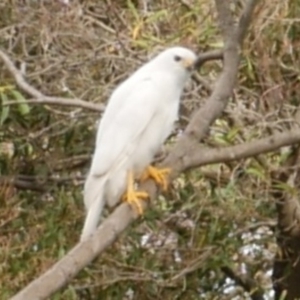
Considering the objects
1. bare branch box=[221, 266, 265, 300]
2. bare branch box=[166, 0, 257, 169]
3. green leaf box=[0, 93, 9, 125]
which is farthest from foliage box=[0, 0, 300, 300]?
bare branch box=[166, 0, 257, 169]

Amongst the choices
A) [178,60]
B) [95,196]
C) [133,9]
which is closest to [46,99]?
[95,196]

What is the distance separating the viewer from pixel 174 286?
2.77m

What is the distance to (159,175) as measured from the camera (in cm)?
212

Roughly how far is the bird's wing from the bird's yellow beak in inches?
3.0

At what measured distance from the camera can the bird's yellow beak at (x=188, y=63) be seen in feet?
7.45

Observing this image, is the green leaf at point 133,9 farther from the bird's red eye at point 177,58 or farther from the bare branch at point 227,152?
the bare branch at point 227,152

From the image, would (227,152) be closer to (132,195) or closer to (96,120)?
(132,195)

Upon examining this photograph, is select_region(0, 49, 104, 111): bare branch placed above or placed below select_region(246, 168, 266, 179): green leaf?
above

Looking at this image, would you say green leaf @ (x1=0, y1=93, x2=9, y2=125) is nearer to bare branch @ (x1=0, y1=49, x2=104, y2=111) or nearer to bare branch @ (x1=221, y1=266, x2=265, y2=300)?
bare branch @ (x1=0, y1=49, x2=104, y2=111)

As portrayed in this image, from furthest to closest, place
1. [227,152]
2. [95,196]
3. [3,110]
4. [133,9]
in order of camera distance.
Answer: [133,9] < [3,110] < [95,196] < [227,152]

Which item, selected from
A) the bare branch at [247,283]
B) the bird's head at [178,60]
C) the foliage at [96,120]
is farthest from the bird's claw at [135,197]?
the bare branch at [247,283]

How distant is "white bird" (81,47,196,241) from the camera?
227 centimetres

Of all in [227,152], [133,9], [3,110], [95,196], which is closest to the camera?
[227,152]

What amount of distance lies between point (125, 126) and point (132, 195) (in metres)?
0.22
